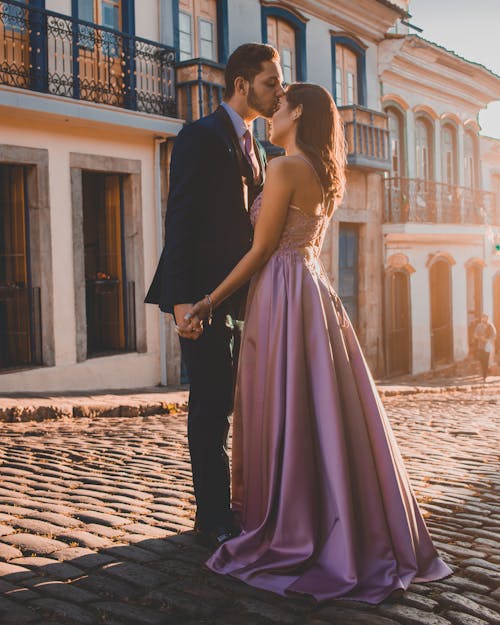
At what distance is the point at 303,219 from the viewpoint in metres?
3.96

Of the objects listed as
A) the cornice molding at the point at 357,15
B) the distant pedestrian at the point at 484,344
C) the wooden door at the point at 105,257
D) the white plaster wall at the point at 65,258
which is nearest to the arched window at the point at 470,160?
the distant pedestrian at the point at 484,344

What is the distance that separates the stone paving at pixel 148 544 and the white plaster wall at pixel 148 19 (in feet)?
28.1

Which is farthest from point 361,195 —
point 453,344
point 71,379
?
point 71,379

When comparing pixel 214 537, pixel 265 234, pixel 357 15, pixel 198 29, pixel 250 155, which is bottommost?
pixel 214 537

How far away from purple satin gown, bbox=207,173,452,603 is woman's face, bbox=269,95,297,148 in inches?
13.0

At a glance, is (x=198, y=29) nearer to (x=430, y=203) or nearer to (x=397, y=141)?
(x=397, y=141)

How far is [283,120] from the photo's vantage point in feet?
12.9

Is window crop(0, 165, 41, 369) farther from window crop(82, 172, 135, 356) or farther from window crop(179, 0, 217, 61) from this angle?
window crop(179, 0, 217, 61)

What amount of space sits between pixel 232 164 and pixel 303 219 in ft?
1.33

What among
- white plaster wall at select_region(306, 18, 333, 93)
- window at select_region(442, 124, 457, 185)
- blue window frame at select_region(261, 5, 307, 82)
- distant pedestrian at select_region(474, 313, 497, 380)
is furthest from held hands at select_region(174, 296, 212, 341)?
window at select_region(442, 124, 457, 185)

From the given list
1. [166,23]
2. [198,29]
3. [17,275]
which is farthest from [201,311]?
[198,29]

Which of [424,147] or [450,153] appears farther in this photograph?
[450,153]

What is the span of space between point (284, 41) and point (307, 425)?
15.7 m

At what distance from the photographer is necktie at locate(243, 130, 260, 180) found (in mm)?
4184
